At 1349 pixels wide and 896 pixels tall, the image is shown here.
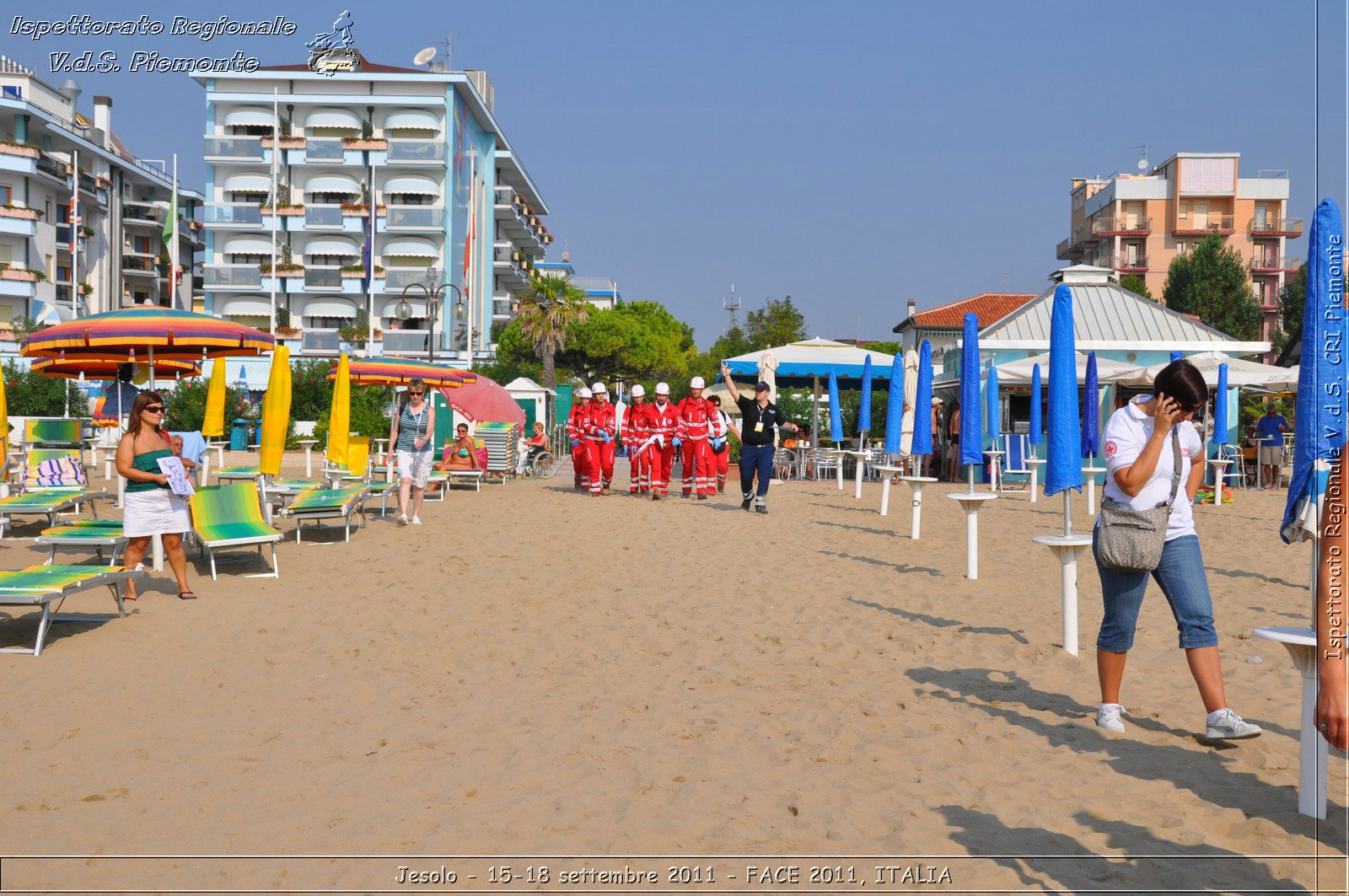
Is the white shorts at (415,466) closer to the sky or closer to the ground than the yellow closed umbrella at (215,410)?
closer to the ground

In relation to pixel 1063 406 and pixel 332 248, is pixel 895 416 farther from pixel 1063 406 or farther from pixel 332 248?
pixel 332 248

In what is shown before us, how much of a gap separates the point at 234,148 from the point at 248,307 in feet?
26.2

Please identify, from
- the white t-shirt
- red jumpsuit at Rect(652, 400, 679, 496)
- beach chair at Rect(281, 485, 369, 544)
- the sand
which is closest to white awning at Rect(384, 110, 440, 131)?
→ red jumpsuit at Rect(652, 400, 679, 496)

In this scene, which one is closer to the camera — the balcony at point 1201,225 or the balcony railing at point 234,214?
the balcony railing at point 234,214

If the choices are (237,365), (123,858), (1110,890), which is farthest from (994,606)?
(237,365)

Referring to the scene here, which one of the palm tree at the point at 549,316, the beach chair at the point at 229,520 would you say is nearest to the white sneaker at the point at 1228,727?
the beach chair at the point at 229,520

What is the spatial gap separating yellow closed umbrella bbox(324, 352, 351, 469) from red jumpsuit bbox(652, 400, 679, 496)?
6.06 meters

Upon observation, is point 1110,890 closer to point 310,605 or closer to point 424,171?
point 310,605

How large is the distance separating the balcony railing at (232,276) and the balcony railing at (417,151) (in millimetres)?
9072

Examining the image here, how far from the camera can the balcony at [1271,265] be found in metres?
65.1

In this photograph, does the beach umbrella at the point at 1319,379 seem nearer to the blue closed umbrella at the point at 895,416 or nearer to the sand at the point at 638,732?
the sand at the point at 638,732

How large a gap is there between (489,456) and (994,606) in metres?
14.3

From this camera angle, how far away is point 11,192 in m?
45.5

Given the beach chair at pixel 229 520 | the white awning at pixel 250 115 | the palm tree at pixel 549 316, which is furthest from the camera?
the white awning at pixel 250 115
